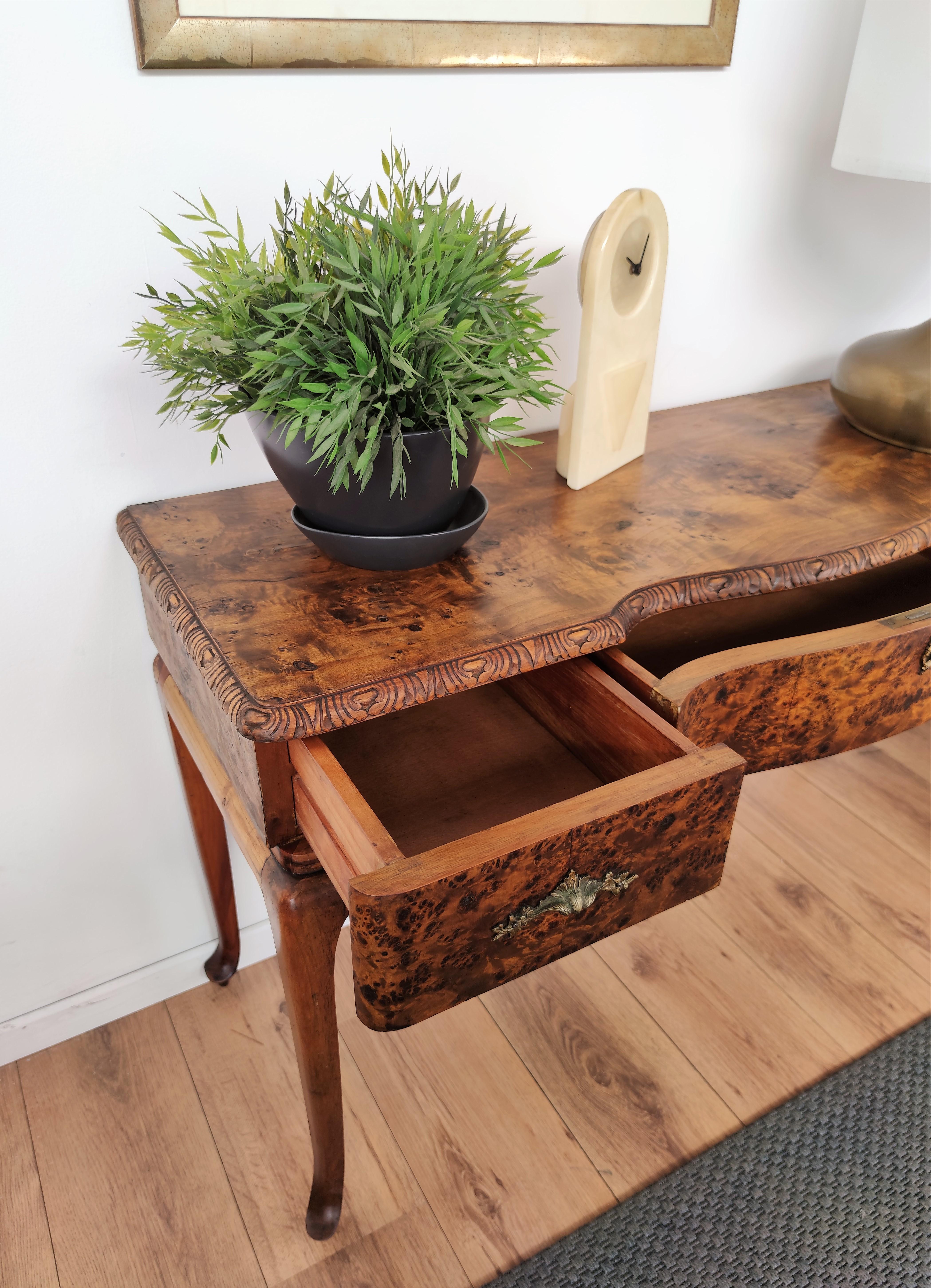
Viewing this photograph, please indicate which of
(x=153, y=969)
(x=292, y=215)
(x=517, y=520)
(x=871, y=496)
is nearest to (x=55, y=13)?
(x=292, y=215)

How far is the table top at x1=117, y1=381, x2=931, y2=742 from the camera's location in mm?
654

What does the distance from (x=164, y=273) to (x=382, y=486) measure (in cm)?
32

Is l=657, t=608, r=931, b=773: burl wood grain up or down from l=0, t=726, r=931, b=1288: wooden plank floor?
up

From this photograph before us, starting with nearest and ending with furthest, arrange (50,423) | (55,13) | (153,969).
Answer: (55,13) → (50,423) → (153,969)

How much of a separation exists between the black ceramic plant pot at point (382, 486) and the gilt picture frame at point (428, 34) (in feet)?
1.06

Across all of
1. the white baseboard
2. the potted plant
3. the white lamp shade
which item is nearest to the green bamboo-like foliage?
the potted plant

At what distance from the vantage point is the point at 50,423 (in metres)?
0.81

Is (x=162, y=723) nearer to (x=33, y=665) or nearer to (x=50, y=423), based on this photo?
(x=33, y=665)

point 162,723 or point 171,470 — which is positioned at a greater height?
point 171,470

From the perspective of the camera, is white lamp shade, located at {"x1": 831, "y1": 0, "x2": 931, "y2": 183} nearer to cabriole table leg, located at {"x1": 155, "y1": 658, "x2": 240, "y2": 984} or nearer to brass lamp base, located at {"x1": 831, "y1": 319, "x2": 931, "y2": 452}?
brass lamp base, located at {"x1": 831, "y1": 319, "x2": 931, "y2": 452}

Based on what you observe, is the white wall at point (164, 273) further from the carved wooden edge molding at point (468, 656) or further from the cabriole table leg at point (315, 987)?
the cabriole table leg at point (315, 987)

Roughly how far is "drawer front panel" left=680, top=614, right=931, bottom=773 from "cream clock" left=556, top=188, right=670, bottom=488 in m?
0.29

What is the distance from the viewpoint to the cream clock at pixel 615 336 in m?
0.85

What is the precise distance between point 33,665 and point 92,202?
1.45 feet
